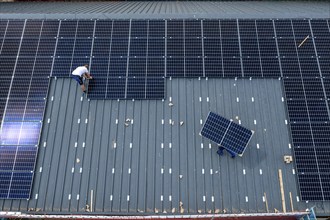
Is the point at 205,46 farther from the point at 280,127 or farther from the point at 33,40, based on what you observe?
the point at 33,40

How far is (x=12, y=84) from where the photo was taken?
21.5m

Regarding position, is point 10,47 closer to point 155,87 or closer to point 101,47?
point 101,47

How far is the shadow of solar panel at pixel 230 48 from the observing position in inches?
875

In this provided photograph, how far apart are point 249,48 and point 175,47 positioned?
5571 mm

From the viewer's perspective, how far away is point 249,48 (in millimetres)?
22438

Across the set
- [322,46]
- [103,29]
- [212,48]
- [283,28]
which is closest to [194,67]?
[212,48]

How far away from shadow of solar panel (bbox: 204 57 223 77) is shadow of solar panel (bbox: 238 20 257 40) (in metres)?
2.82

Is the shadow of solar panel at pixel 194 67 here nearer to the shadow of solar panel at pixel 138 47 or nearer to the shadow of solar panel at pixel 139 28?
the shadow of solar panel at pixel 138 47

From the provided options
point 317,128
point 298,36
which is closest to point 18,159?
point 317,128

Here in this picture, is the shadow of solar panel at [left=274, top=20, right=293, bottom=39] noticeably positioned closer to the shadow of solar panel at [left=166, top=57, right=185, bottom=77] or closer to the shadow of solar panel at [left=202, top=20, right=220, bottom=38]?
the shadow of solar panel at [left=202, top=20, right=220, bottom=38]

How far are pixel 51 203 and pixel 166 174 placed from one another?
24.0 feet

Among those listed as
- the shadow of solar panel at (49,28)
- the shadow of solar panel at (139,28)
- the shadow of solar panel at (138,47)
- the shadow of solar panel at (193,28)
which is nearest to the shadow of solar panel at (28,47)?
the shadow of solar panel at (49,28)

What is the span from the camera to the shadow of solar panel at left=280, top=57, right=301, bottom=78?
21.7 metres

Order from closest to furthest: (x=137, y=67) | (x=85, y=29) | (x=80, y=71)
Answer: (x=80, y=71) → (x=137, y=67) → (x=85, y=29)
